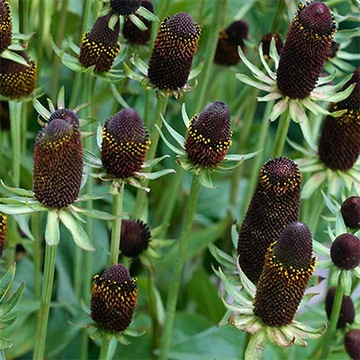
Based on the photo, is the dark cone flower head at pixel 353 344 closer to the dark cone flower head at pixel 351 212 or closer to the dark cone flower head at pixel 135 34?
the dark cone flower head at pixel 351 212

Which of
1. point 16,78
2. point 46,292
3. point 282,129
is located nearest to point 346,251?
point 282,129

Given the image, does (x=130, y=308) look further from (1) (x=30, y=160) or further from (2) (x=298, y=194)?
(1) (x=30, y=160)

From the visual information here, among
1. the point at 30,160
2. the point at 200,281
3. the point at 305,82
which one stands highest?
the point at 305,82

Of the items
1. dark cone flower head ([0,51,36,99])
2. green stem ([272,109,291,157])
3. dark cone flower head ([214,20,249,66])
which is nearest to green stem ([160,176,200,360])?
green stem ([272,109,291,157])

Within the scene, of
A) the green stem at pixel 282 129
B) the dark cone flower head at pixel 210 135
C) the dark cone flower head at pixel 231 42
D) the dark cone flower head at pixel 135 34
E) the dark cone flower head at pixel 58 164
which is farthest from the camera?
the dark cone flower head at pixel 231 42

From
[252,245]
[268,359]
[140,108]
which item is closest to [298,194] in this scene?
[252,245]

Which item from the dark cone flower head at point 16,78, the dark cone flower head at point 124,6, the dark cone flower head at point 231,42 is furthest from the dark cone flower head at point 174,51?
the dark cone flower head at point 231,42

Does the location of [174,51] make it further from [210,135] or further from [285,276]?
[285,276]
